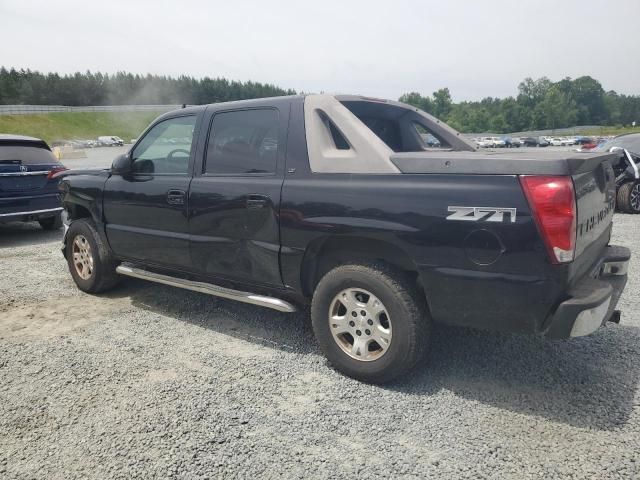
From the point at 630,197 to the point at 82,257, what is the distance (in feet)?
31.2

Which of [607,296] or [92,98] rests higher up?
[92,98]

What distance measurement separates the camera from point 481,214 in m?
2.63

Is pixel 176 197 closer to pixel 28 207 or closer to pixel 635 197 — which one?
pixel 28 207

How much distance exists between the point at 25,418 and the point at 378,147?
2.66m

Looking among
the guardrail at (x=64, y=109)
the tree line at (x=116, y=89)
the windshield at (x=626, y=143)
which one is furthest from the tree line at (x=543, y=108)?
the windshield at (x=626, y=143)

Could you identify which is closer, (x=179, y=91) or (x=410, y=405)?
(x=410, y=405)

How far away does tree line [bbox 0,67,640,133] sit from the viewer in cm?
9938

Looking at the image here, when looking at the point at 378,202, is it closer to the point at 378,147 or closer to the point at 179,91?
the point at 378,147

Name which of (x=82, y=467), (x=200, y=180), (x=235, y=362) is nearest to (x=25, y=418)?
(x=82, y=467)

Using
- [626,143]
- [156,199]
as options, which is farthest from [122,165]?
[626,143]

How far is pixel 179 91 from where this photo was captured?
113 metres

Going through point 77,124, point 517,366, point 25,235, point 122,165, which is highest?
point 77,124

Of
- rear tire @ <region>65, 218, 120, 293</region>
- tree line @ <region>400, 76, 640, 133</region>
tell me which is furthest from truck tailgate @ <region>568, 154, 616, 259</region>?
tree line @ <region>400, 76, 640, 133</region>

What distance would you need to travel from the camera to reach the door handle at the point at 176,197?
3977 millimetres
